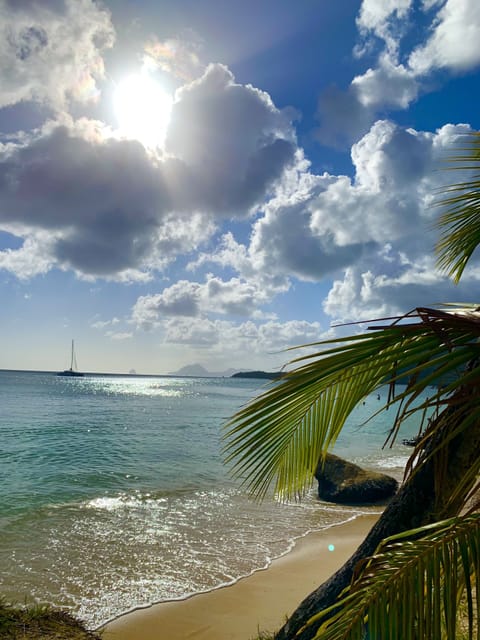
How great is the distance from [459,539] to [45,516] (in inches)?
518

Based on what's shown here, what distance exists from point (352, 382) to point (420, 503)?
5.95 feet

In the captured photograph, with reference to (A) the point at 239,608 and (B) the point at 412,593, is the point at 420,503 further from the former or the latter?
(A) the point at 239,608

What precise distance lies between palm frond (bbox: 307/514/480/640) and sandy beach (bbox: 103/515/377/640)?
5.67 metres

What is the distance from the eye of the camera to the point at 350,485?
14.2 metres

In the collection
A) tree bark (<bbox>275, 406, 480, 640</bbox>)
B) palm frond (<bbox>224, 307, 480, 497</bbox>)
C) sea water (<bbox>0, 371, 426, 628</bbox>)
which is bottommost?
sea water (<bbox>0, 371, 426, 628</bbox>)

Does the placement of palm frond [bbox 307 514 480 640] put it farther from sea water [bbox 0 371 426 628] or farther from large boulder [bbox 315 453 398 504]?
large boulder [bbox 315 453 398 504]

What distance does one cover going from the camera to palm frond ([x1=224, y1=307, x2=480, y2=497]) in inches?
57.2

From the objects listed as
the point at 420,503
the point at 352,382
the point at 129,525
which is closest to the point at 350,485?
the point at 129,525

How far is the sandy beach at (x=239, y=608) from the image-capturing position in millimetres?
6348

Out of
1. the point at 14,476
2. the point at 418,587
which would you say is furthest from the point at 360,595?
the point at 14,476

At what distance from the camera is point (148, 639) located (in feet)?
19.9

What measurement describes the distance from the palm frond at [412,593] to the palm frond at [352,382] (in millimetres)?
388

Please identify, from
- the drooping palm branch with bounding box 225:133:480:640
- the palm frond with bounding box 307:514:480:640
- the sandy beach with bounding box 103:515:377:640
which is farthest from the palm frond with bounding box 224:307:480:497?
the sandy beach with bounding box 103:515:377:640

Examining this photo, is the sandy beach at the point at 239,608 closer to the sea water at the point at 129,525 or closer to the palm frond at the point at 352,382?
the sea water at the point at 129,525
